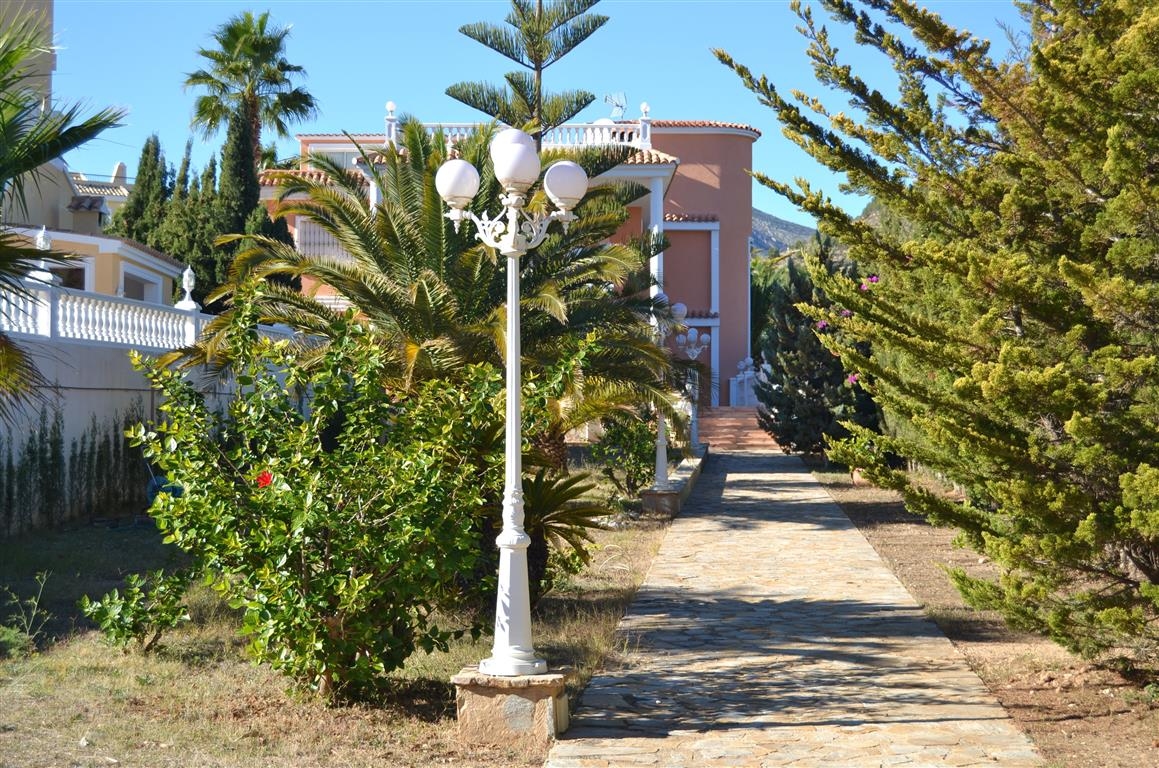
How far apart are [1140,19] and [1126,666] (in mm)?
4051

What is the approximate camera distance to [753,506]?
20.0 metres

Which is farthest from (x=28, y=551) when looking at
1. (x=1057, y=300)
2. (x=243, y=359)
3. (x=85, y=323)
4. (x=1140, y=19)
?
(x=1140, y=19)

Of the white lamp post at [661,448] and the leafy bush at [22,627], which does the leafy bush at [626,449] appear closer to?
the white lamp post at [661,448]

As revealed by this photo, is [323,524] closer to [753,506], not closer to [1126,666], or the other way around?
[1126,666]

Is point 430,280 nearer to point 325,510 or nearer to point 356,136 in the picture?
point 325,510

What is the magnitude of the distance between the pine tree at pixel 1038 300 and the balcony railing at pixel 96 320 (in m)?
9.29

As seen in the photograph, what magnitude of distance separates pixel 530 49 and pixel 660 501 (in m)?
7.12

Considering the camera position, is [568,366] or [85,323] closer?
[568,366]

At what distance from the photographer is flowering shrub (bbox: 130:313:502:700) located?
7.04 meters

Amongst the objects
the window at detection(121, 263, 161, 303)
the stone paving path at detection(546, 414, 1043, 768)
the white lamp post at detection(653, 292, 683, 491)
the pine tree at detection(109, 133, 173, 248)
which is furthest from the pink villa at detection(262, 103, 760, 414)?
the stone paving path at detection(546, 414, 1043, 768)

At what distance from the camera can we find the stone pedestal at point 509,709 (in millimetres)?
6699

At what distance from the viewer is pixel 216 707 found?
7.40 metres

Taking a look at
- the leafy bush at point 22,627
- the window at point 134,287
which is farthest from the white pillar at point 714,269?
the leafy bush at point 22,627

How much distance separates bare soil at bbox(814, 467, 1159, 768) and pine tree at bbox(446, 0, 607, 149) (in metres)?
9.43
